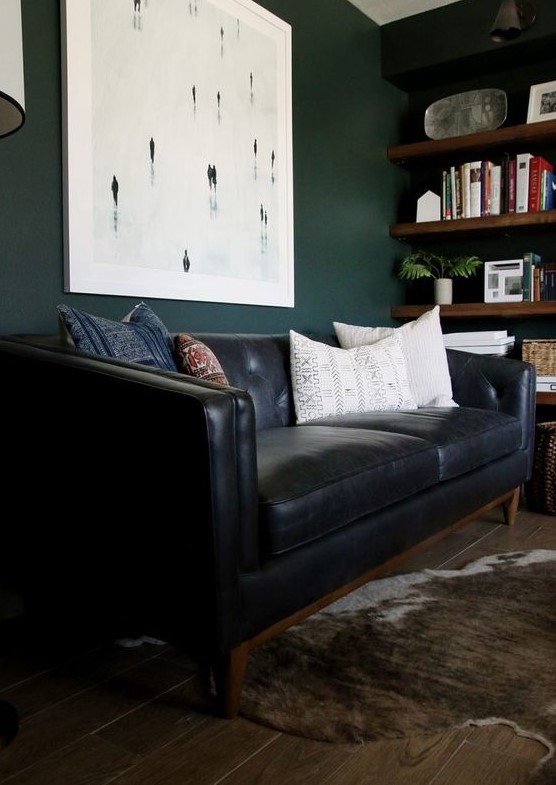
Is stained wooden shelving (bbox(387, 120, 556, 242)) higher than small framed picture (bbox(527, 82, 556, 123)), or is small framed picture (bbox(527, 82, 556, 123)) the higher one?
small framed picture (bbox(527, 82, 556, 123))

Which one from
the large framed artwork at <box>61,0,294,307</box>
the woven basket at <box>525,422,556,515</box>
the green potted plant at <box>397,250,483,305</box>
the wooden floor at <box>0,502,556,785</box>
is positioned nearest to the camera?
the wooden floor at <box>0,502,556,785</box>

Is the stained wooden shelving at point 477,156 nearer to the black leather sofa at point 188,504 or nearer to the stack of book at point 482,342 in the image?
the stack of book at point 482,342

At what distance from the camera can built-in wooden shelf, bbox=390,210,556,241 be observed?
12.5 ft

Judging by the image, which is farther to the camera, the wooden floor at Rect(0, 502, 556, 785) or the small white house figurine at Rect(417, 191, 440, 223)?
the small white house figurine at Rect(417, 191, 440, 223)

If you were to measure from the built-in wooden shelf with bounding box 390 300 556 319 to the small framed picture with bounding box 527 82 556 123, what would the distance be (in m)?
1.01

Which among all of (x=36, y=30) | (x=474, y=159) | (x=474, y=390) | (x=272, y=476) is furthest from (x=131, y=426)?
(x=474, y=159)

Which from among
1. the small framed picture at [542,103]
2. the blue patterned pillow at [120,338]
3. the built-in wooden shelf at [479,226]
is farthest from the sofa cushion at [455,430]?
the small framed picture at [542,103]

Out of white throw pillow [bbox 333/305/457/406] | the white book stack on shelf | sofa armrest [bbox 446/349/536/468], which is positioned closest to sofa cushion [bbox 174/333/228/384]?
white throw pillow [bbox 333/305/457/406]

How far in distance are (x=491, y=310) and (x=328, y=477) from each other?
8.48 feet

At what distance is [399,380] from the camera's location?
9.36ft

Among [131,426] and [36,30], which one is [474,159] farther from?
[131,426]

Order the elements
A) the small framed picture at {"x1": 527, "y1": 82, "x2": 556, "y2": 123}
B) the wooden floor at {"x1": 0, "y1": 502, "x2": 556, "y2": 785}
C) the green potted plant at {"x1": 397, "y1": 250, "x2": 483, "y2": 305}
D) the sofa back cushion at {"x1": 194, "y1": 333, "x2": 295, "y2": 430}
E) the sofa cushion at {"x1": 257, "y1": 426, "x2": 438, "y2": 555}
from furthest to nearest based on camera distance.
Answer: the green potted plant at {"x1": 397, "y1": 250, "x2": 483, "y2": 305}, the small framed picture at {"x1": 527, "y1": 82, "x2": 556, "y2": 123}, the sofa back cushion at {"x1": 194, "y1": 333, "x2": 295, "y2": 430}, the sofa cushion at {"x1": 257, "y1": 426, "x2": 438, "y2": 555}, the wooden floor at {"x1": 0, "y1": 502, "x2": 556, "y2": 785}

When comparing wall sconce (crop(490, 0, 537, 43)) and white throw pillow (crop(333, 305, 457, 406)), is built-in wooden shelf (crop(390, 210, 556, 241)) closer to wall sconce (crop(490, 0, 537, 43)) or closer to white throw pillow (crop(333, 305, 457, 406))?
wall sconce (crop(490, 0, 537, 43))

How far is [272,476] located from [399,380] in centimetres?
137
